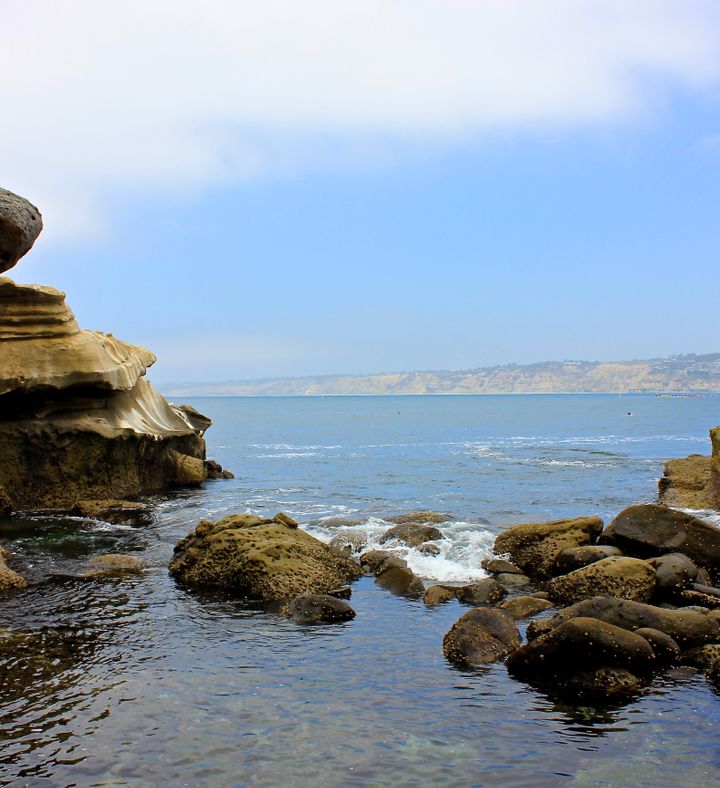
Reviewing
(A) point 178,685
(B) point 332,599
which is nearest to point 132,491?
(B) point 332,599

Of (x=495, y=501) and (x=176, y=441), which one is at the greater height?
(x=176, y=441)

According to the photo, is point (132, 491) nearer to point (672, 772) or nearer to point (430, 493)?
point (430, 493)

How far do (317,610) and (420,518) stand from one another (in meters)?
10.9

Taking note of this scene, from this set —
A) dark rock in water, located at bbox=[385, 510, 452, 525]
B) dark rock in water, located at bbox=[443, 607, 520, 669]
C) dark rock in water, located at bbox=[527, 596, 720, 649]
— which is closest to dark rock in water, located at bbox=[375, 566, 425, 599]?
dark rock in water, located at bbox=[443, 607, 520, 669]

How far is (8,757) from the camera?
27.2ft

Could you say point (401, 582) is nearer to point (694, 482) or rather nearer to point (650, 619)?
point (650, 619)

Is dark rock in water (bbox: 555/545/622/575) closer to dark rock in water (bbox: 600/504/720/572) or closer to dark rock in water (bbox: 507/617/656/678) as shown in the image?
dark rock in water (bbox: 600/504/720/572)

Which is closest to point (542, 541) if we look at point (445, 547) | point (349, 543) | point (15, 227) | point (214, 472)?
point (445, 547)

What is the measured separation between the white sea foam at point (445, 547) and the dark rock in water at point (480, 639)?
4.83m

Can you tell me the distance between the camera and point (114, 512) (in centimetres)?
2545

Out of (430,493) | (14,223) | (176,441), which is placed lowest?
(430,493)

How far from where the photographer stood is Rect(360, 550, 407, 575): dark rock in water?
56.3ft

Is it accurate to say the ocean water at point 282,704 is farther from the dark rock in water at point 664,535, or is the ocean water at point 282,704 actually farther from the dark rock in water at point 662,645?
the dark rock in water at point 664,535

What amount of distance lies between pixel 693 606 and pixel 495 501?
17.3m
